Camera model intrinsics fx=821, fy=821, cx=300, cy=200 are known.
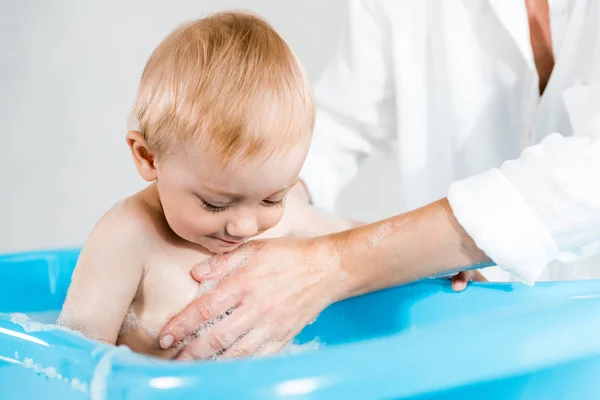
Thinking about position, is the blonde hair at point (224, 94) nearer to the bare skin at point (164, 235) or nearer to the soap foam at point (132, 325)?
the bare skin at point (164, 235)

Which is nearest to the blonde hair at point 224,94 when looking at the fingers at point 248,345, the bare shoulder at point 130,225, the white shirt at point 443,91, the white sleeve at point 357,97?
the bare shoulder at point 130,225

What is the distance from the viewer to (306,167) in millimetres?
1301

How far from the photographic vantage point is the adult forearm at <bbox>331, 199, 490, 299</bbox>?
2.88 feet

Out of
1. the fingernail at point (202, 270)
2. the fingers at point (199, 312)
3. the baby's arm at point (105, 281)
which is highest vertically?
the baby's arm at point (105, 281)

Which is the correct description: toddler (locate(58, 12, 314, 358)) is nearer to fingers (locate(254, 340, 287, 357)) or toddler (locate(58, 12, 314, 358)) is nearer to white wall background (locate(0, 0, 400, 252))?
fingers (locate(254, 340, 287, 357))

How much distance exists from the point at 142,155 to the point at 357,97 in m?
0.59

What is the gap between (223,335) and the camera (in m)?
0.88

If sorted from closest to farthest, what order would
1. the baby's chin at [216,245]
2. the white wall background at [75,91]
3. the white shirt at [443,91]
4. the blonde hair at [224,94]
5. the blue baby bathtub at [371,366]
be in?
the blue baby bathtub at [371,366], the blonde hair at [224,94], the baby's chin at [216,245], the white shirt at [443,91], the white wall background at [75,91]

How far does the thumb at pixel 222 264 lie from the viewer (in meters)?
0.95

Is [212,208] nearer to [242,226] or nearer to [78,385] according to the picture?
[242,226]

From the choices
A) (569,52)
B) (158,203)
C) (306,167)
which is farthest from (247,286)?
(569,52)

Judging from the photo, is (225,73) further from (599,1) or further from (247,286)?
(599,1)

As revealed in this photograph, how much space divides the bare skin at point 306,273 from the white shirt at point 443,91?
24cm

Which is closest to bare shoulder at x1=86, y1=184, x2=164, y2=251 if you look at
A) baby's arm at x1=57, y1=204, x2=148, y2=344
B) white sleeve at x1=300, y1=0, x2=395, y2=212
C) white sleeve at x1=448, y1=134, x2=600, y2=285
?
baby's arm at x1=57, y1=204, x2=148, y2=344
